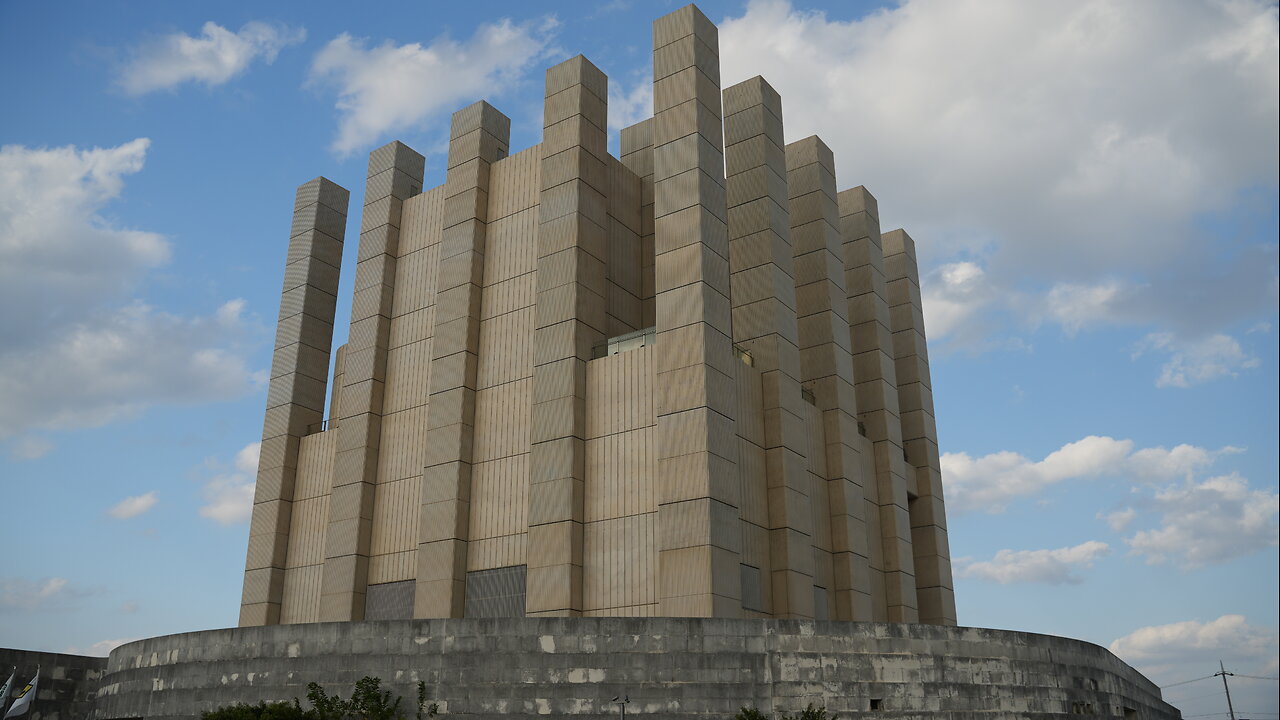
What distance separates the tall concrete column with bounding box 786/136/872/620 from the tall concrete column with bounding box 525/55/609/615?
11.4 meters

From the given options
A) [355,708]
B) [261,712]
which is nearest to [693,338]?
[355,708]

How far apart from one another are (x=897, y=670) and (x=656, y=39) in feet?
87.9

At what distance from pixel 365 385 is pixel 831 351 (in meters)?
21.7

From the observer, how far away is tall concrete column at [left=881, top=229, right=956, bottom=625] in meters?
54.3

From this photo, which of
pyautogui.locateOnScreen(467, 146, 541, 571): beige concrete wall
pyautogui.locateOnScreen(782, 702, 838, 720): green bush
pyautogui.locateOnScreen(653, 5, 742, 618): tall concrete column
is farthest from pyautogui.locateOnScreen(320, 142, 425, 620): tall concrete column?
pyautogui.locateOnScreen(782, 702, 838, 720): green bush

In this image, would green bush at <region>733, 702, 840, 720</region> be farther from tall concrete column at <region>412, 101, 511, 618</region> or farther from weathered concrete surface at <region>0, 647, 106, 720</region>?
weathered concrete surface at <region>0, 647, 106, 720</region>

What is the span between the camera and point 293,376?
5222 cm

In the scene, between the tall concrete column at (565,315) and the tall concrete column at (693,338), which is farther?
the tall concrete column at (565,315)

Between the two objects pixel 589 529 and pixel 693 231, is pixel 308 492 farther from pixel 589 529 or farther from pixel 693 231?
pixel 693 231

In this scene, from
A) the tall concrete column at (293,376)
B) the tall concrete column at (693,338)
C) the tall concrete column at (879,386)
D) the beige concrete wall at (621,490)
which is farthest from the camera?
the tall concrete column at (879,386)

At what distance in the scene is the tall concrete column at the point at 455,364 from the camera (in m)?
41.3

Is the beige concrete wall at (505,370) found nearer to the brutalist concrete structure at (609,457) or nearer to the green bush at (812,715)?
the brutalist concrete structure at (609,457)

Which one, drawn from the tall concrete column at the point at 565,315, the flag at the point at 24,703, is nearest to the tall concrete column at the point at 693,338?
the tall concrete column at the point at 565,315

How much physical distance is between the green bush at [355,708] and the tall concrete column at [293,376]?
60.0ft
